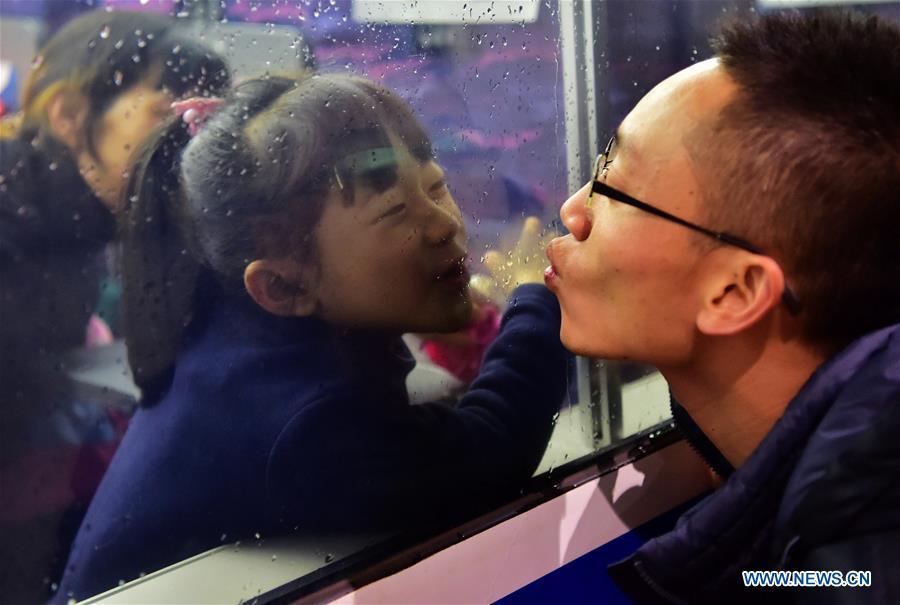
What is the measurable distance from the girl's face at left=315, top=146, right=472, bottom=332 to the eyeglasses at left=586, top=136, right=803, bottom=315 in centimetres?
21

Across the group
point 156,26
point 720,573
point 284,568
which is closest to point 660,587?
point 720,573

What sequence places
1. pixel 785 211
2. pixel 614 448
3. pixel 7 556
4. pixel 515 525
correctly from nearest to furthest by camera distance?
pixel 7 556 < pixel 785 211 < pixel 515 525 < pixel 614 448

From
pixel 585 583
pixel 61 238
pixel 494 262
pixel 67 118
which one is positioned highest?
pixel 67 118

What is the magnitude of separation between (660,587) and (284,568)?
48 centimetres

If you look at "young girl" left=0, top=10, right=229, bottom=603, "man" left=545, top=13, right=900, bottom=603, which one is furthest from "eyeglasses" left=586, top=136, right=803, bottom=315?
"young girl" left=0, top=10, right=229, bottom=603

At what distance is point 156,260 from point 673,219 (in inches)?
23.3

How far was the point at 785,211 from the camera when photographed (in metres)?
0.84

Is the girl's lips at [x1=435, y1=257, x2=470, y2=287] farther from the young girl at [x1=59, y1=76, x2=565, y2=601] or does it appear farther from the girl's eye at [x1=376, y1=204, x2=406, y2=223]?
the girl's eye at [x1=376, y1=204, x2=406, y2=223]

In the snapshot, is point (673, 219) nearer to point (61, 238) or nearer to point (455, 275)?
point (455, 275)

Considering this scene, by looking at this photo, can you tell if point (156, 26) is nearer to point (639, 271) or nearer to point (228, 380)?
point (228, 380)

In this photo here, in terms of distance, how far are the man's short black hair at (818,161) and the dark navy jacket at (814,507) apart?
0.08 m

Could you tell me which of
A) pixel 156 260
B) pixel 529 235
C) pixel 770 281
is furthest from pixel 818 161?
pixel 156 260

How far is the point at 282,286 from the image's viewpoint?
0.88m

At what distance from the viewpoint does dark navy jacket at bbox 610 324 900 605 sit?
758 millimetres
